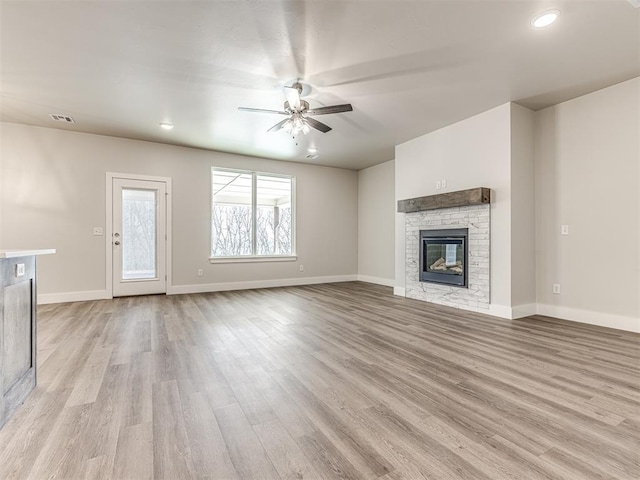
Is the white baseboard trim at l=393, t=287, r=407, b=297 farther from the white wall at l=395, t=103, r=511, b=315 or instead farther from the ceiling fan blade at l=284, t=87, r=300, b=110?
the ceiling fan blade at l=284, t=87, r=300, b=110

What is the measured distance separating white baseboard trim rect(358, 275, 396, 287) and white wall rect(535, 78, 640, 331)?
299 centimetres

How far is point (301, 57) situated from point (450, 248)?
342 centimetres

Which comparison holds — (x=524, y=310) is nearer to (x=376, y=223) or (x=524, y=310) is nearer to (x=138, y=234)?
(x=376, y=223)

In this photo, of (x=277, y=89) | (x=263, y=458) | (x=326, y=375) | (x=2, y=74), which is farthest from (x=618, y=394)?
(x=2, y=74)

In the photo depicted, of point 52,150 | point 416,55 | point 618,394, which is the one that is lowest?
point 618,394

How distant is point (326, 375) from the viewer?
7.57 feet

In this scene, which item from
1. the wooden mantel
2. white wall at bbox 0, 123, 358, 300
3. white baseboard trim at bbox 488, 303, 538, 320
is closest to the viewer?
white baseboard trim at bbox 488, 303, 538, 320

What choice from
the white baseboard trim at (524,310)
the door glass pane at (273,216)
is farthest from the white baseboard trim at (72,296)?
the white baseboard trim at (524,310)

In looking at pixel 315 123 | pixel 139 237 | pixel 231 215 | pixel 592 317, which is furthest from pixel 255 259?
pixel 592 317

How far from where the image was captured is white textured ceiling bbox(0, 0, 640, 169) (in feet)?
7.97

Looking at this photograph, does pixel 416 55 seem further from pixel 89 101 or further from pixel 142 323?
pixel 142 323

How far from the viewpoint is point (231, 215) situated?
654cm

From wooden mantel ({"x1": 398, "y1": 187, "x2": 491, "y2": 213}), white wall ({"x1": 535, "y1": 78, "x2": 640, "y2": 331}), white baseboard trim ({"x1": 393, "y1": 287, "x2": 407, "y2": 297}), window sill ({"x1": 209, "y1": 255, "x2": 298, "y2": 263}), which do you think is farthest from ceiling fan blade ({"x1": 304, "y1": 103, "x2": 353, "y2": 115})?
window sill ({"x1": 209, "y1": 255, "x2": 298, "y2": 263})

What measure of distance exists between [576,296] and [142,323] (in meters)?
5.43
